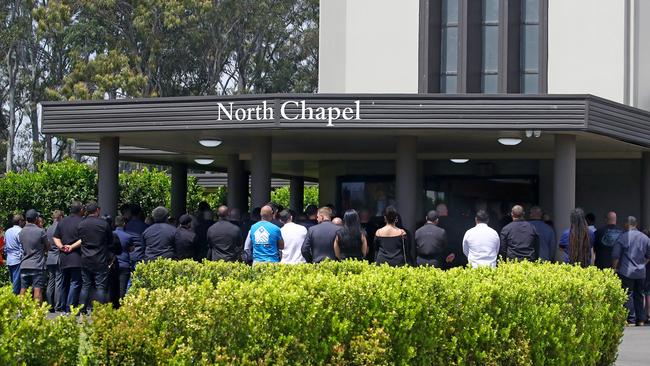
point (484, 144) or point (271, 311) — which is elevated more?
point (484, 144)

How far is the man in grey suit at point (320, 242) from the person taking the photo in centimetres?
1491

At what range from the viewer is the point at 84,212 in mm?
17203

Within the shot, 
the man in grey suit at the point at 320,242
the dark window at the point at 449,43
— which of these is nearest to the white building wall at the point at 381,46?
the dark window at the point at 449,43

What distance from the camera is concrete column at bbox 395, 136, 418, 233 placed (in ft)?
60.0

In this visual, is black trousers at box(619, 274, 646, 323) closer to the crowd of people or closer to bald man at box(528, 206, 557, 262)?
the crowd of people

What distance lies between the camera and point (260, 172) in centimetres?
1883

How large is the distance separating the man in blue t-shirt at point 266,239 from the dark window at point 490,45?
7.75 meters

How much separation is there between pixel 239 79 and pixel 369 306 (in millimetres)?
43428

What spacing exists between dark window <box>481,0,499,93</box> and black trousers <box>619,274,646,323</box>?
572 cm

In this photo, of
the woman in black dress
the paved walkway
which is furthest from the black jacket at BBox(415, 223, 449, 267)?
the paved walkway

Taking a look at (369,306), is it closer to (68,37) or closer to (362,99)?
(362,99)

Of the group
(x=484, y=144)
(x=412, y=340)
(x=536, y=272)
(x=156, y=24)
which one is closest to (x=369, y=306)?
(x=412, y=340)

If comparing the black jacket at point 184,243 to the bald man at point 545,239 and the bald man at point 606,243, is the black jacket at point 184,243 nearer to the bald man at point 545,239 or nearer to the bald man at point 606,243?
the bald man at point 545,239

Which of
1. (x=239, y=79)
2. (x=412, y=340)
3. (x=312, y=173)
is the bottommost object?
(x=412, y=340)
